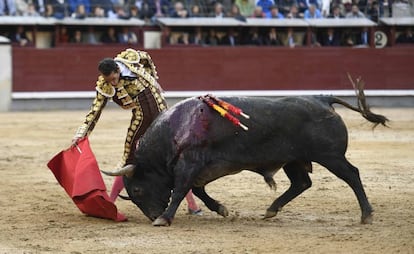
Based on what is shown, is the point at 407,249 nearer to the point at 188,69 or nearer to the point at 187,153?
the point at 187,153

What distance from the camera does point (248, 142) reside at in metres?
5.49

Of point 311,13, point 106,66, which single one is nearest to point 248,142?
point 106,66

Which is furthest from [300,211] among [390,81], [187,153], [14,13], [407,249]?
[390,81]

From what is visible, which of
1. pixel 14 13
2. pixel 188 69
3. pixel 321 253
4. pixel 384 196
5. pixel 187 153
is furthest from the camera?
pixel 188 69

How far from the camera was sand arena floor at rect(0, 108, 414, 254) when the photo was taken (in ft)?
15.6

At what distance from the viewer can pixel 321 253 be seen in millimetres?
4496

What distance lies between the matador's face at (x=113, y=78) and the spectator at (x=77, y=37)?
11.1m

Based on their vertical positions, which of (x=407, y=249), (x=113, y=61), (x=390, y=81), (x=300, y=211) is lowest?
(x=390, y=81)

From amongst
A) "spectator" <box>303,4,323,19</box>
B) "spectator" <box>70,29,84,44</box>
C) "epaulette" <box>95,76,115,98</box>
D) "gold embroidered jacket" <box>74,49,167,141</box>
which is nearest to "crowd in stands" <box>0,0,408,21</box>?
"spectator" <box>303,4,323,19</box>

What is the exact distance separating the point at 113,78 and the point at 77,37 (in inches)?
439

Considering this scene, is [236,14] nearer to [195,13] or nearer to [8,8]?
[195,13]

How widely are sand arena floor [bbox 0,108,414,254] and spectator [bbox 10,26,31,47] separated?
22.7ft

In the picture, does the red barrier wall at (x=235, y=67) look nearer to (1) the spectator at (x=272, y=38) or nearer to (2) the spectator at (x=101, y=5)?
(1) the spectator at (x=272, y=38)

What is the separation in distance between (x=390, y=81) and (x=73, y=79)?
5.85 meters
